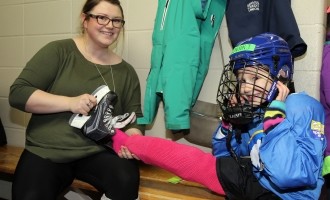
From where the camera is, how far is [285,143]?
→ 3.72 ft

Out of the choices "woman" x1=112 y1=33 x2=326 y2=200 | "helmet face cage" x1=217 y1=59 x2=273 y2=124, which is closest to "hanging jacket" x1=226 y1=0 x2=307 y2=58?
"woman" x1=112 y1=33 x2=326 y2=200

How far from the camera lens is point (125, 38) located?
2.17 m

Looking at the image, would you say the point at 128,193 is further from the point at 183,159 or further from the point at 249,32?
the point at 249,32

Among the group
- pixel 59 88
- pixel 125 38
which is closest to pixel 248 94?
pixel 59 88

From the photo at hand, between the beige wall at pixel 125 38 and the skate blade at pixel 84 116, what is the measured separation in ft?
1.92

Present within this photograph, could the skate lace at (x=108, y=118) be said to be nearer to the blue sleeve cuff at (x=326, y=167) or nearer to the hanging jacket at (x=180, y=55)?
the hanging jacket at (x=180, y=55)

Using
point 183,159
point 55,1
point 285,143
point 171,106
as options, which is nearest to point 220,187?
point 183,159

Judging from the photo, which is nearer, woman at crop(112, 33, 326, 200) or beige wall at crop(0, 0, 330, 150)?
woman at crop(112, 33, 326, 200)

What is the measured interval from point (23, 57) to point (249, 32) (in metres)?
1.68

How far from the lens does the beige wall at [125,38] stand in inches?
67.0

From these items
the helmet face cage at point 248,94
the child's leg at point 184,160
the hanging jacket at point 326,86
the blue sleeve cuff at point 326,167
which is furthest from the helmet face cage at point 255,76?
the hanging jacket at point 326,86

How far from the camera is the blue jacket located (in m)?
1.12

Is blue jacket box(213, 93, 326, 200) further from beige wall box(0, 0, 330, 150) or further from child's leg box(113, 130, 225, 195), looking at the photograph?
beige wall box(0, 0, 330, 150)

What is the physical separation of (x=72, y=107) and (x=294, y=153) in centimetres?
97
